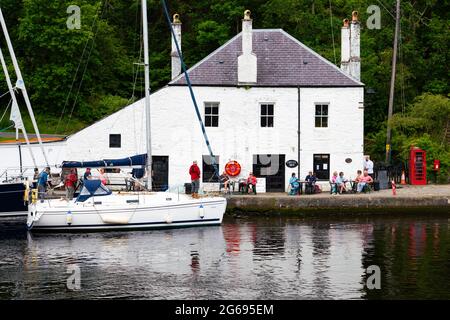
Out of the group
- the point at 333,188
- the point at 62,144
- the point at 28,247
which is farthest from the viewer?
the point at 62,144

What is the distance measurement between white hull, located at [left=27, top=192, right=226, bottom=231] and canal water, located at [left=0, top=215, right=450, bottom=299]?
45 centimetres

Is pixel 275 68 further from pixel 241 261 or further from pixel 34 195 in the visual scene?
pixel 241 261

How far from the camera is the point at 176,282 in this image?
31.2 m

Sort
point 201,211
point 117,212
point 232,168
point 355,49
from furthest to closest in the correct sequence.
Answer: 1. point 355,49
2. point 232,168
3. point 201,211
4. point 117,212

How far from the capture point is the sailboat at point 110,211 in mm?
40719

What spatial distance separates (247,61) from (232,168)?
5138 millimetres

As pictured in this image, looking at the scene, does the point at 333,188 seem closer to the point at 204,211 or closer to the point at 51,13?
the point at 204,211

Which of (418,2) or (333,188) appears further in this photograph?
(418,2)

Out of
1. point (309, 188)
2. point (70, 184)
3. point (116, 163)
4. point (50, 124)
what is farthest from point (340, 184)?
point (50, 124)

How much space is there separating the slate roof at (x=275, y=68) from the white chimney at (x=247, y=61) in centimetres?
40

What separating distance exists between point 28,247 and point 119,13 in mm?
39253

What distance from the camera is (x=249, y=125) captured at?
49.9 meters

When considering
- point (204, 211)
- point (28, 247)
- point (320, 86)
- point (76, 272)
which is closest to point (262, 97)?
point (320, 86)

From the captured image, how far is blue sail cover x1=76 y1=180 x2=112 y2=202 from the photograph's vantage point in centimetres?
4078
